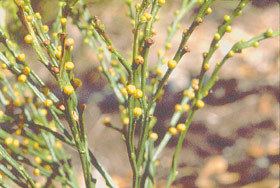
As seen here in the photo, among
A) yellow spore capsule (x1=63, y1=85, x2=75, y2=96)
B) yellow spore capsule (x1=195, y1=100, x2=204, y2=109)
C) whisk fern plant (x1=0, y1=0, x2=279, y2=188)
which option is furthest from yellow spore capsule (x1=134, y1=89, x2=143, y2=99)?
yellow spore capsule (x1=195, y1=100, x2=204, y2=109)

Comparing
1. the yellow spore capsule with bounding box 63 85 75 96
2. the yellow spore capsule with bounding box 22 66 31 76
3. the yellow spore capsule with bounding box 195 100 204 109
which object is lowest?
the yellow spore capsule with bounding box 63 85 75 96

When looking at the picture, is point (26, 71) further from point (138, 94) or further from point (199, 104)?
point (199, 104)

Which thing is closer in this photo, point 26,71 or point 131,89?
point 131,89

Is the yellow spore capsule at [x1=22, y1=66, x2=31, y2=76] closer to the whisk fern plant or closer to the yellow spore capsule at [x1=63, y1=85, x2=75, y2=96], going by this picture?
the whisk fern plant

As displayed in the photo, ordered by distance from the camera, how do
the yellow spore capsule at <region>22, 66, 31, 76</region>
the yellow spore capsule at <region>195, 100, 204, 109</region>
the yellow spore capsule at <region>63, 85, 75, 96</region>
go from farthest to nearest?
the yellow spore capsule at <region>195, 100, 204, 109</region> → the yellow spore capsule at <region>22, 66, 31, 76</region> → the yellow spore capsule at <region>63, 85, 75, 96</region>

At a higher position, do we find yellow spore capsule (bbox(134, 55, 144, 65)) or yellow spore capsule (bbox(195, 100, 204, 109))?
yellow spore capsule (bbox(195, 100, 204, 109))

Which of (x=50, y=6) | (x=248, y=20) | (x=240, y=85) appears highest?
(x=248, y=20)

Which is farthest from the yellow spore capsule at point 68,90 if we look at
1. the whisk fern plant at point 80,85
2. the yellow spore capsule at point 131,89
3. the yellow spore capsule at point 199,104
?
the yellow spore capsule at point 199,104

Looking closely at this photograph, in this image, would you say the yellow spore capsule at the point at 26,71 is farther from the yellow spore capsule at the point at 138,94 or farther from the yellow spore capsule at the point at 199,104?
the yellow spore capsule at the point at 199,104

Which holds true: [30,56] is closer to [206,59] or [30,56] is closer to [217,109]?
[217,109]

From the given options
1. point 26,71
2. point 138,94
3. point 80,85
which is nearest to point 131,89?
point 138,94

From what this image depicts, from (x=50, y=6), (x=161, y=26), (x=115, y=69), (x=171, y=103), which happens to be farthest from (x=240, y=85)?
(x=115, y=69)
